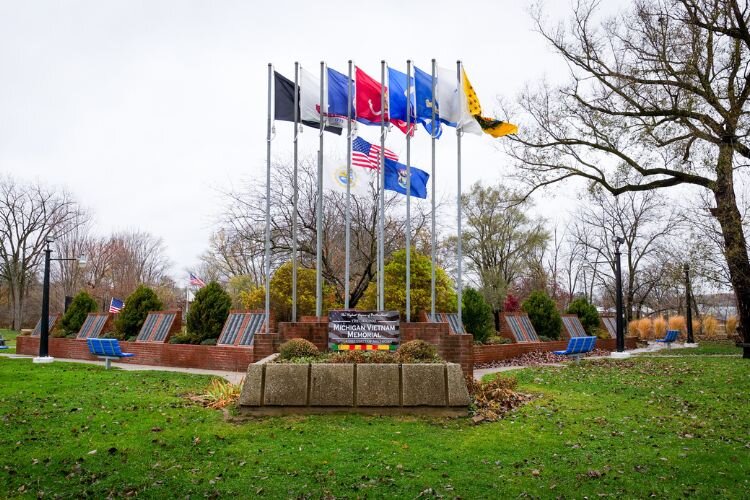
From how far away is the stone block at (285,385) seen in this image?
28.9 feet

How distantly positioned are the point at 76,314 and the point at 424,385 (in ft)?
69.2

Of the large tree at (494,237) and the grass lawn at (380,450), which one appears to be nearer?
the grass lawn at (380,450)

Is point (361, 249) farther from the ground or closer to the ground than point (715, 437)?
farther from the ground

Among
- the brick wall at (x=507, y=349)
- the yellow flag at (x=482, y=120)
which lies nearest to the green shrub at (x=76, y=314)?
the brick wall at (x=507, y=349)

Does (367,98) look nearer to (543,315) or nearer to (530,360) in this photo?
(530,360)

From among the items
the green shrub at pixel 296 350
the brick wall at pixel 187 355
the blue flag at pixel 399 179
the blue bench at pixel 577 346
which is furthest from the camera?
the blue bench at pixel 577 346

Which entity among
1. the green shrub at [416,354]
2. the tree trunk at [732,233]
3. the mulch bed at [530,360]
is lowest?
the mulch bed at [530,360]

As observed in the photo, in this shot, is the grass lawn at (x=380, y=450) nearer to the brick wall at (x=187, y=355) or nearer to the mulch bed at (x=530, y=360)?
the brick wall at (x=187, y=355)

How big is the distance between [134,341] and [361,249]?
9.24m

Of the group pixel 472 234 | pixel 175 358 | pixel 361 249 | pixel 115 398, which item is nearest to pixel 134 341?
pixel 175 358

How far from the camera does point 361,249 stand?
24.7 metres

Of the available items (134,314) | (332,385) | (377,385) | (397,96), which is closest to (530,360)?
(397,96)

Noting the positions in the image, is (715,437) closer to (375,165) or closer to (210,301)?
(375,165)

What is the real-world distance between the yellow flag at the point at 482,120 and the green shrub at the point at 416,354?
5959 millimetres
